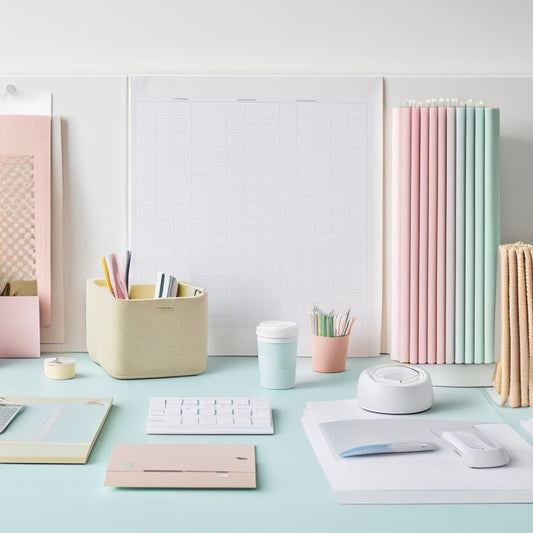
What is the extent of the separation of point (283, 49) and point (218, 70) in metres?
0.13

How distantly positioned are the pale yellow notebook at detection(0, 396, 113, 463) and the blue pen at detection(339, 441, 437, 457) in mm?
300

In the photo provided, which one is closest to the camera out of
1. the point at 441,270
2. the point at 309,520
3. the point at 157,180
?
the point at 309,520

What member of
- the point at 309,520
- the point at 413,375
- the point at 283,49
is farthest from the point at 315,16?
the point at 309,520

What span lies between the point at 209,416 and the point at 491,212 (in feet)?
1.95

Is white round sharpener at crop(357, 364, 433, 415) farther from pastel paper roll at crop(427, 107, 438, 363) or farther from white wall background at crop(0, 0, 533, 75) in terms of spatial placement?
white wall background at crop(0, 0, 533, 75)

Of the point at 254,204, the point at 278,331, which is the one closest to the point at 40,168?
the point at 254,204

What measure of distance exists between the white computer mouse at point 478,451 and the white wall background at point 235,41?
0.61m

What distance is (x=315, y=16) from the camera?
4.16ft

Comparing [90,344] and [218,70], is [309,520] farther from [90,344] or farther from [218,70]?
[218,70]

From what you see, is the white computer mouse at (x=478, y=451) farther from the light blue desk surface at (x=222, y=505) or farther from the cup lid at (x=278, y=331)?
the cup lid at (x=278, y=331)

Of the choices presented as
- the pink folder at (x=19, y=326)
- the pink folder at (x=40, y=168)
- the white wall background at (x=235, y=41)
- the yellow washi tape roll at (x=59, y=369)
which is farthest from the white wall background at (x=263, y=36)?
the yellow washi tape roll at (x=59, y=369)

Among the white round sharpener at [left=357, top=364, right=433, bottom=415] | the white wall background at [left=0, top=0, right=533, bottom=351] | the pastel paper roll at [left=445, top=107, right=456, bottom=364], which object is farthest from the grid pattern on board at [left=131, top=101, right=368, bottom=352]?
the white round sharpener at [left=357, top=364, right=433, bottom=415]

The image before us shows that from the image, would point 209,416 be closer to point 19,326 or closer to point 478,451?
point 478,451

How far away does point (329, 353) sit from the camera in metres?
1.13
